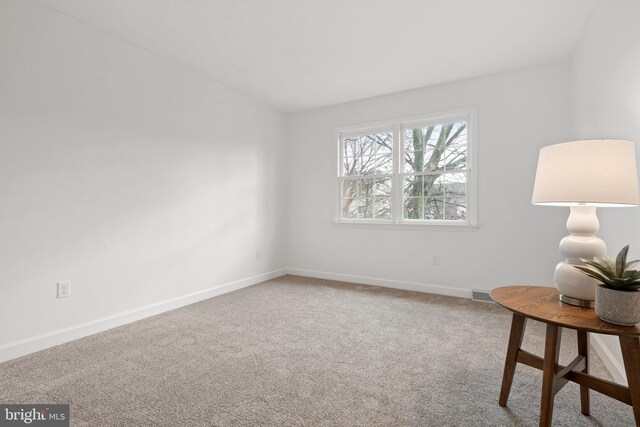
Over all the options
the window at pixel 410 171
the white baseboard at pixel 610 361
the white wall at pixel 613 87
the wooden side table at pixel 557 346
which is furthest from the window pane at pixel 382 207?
the wooden side table at pixel 557 346

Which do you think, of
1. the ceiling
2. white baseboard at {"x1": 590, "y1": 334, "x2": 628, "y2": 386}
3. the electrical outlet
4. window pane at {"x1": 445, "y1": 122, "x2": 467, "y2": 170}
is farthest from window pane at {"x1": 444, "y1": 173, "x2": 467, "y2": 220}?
the electrical outlet

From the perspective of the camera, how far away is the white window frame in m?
3.61

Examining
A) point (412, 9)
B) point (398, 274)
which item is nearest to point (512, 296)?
point (412, 9)

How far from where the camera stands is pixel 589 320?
1.22 m

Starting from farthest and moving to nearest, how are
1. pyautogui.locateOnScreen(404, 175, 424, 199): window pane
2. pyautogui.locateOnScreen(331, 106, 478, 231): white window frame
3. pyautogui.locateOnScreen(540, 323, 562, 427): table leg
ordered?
pyautogui.locateOnScreen(404, 175, 424, 199): window pane → pyautogui.locateOnScreen(331, 106, 478, 231): white window frame → pyautogui.locateOnScreen(540, 323, 562, 427): table leg

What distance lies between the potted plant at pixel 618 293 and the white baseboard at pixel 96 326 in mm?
3289

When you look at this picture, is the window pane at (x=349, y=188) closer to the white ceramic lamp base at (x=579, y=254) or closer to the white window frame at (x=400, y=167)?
the white window frame at (x=400, y=167)

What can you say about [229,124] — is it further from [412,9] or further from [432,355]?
[432,355]

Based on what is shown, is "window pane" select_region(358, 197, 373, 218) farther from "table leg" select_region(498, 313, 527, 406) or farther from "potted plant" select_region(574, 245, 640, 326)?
"potted plant" select_region(574, 245, 640, 326)

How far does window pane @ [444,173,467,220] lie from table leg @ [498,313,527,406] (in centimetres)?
233

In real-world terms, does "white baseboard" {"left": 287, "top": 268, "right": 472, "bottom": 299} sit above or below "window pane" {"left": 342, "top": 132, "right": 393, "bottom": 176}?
below

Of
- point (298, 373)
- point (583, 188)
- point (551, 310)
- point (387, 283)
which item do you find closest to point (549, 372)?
point (551, 310)

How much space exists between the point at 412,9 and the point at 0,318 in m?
3.65

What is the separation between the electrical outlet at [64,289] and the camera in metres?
2.43
